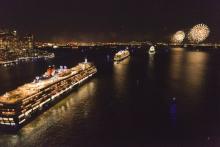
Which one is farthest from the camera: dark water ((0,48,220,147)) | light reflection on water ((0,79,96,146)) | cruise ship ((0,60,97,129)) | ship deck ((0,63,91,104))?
ship deck ((0,63,91,104))

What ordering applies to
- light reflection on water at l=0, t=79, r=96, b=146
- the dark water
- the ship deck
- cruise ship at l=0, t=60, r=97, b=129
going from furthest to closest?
the ship deck < cruise ship at l=0, t=60, r=97, b=129 < the dark water < light reflection on water at l=0, t=79, r=96, b=146

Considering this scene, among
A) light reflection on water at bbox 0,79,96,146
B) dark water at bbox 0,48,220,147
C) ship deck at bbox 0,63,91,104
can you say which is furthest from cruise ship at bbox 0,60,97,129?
dark water at bbox 0,48,220,147

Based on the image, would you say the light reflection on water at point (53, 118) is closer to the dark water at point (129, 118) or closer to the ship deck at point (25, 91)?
the dark water at point (129, 118)

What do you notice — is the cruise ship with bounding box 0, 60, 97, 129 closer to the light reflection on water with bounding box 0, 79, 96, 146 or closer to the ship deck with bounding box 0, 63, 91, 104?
the ship deck with bounding box 0, 63, 91, 104

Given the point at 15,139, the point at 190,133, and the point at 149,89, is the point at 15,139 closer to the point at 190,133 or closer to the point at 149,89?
the point at 190,133

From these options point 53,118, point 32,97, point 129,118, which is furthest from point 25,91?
point 129,118

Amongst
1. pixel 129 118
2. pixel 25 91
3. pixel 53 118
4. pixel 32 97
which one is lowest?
pixel 129 118

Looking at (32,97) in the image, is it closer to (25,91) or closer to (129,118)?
(25,91)

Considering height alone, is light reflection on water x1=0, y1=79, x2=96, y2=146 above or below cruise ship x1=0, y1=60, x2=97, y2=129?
below

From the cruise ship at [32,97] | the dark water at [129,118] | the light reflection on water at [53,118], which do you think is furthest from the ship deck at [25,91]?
the dark water at [129,118]
